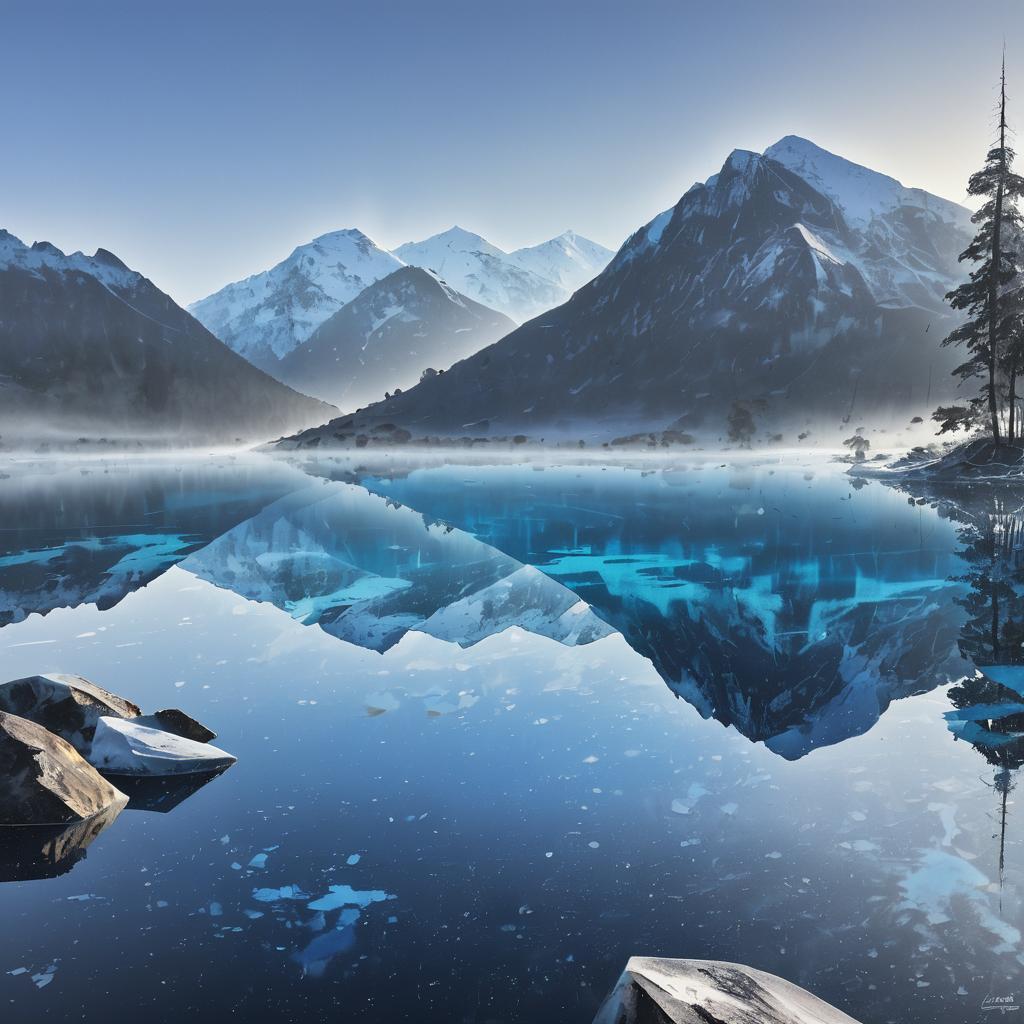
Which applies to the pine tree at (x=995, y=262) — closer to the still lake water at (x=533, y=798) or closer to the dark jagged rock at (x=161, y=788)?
the still lake water at (x=533, y=798)

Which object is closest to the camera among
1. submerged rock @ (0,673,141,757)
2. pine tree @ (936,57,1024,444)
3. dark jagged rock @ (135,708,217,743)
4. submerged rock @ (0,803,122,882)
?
submerged rock @ (0,803,122,882)

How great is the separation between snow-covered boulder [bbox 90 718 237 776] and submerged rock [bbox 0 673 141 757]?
0.26 m

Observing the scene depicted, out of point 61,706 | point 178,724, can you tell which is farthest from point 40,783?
point 178,724

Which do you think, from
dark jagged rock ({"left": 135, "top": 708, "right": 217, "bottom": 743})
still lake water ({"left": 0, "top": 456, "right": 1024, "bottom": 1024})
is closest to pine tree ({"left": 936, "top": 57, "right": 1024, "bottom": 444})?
still lake water ({"left": 0, "top": 456, "right": 1024, "bottom": 1024})

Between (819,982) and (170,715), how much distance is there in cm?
1001

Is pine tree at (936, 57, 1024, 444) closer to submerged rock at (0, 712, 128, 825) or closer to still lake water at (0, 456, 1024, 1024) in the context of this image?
still lake water at (0, 456, 1024, 1024)

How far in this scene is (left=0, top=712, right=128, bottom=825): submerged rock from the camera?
10.6m

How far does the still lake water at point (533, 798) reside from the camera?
7793mm

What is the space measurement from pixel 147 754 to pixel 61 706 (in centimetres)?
180

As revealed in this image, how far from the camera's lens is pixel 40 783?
10.7m

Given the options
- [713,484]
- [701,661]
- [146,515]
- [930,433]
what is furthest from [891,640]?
[930,433]
